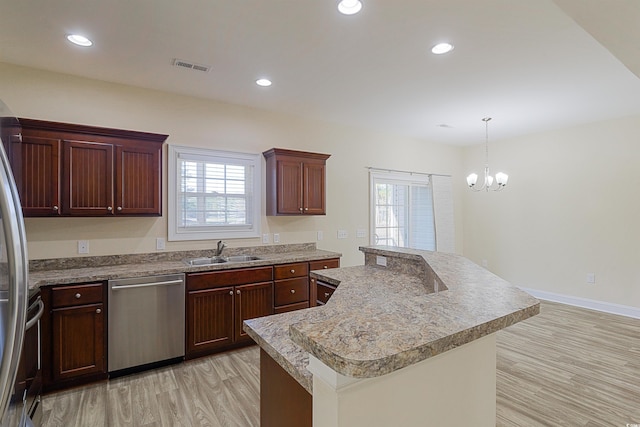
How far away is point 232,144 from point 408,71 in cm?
221

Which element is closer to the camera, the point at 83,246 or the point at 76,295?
the point at 76,295

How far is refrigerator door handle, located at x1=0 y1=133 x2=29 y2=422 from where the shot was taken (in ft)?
3.14

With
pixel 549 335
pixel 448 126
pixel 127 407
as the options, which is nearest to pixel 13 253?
pixel 127 407

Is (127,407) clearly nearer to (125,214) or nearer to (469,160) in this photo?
(125,214)

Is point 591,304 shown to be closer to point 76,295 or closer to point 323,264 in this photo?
point 323,264

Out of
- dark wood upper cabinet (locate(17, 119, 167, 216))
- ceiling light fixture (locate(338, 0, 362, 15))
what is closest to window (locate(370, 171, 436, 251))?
ceiling light fixture (locate(338, 0, 362, 15))

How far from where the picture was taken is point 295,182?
13.2ft

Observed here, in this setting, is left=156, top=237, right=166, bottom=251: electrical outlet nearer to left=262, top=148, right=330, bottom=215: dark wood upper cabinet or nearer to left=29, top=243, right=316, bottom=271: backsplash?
left=29, top=243, right=316, bottom=271: backsplash

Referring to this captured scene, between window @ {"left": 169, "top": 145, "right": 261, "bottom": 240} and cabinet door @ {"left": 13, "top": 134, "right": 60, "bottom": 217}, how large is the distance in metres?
1.00

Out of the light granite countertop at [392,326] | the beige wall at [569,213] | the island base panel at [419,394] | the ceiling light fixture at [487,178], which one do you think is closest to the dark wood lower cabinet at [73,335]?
the light granite countertop at [392,326]

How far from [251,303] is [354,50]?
2.67 metres

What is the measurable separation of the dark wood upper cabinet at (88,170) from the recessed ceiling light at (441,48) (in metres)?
2.70

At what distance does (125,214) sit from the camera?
3029 mm

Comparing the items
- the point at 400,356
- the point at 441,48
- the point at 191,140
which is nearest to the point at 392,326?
the point at 400,356
